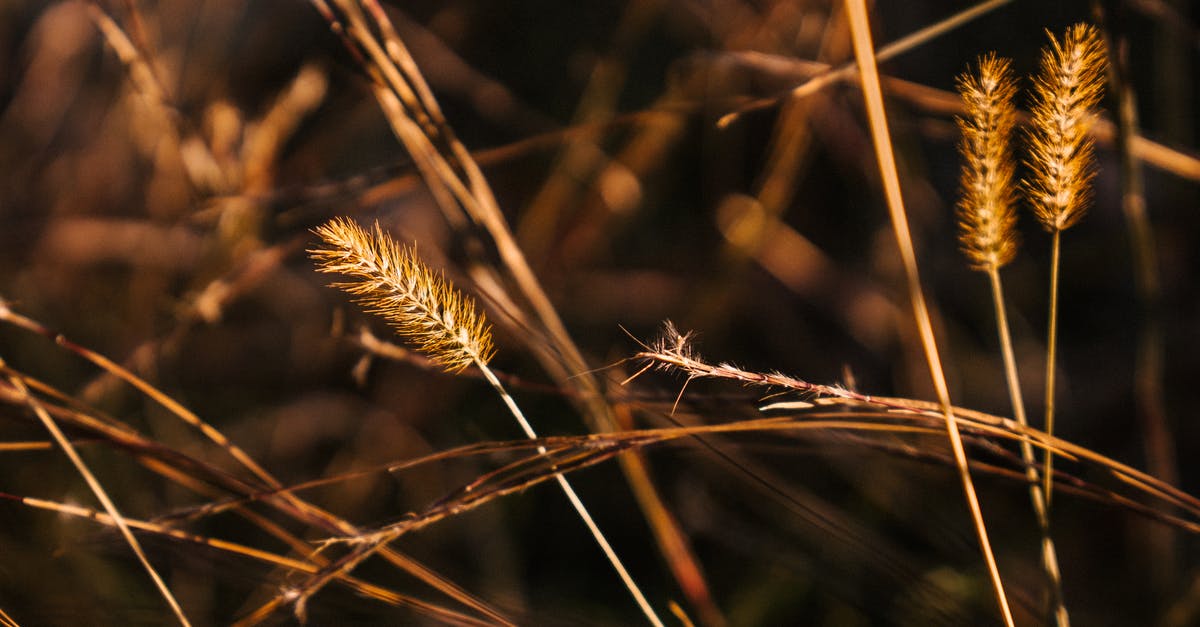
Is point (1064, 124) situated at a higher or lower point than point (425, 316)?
higher

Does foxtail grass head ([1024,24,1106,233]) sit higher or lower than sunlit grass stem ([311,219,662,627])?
higher

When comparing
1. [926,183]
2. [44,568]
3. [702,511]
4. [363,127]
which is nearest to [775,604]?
[702,511]

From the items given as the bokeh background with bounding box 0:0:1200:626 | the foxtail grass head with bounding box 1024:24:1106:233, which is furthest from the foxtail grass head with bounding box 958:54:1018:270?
the bokeh background with bounding box 0:0:1200:626

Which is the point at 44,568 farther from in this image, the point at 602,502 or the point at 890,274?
the point at 890,274

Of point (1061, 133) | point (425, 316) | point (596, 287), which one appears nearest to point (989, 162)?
point (1061, 133)

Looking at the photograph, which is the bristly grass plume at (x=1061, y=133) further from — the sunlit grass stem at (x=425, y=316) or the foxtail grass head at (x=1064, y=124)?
the sunlit grass stem at (x=425, y=316)

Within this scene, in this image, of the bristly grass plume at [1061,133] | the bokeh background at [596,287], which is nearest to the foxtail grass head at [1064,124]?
the bristly grass plume at [1061,133]

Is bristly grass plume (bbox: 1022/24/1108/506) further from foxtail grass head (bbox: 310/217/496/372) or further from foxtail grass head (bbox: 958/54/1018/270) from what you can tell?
foxtail grass head (bbox: 310/217/496/372)

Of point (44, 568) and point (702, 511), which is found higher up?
point (702, 511)

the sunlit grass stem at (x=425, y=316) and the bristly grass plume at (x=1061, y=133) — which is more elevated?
the bristly grass plume at (x=1061, y=133)

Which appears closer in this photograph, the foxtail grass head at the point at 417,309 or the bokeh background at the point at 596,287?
the foxtail grass head at the point at 417,309

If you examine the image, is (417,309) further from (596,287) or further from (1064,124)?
(596,287)
